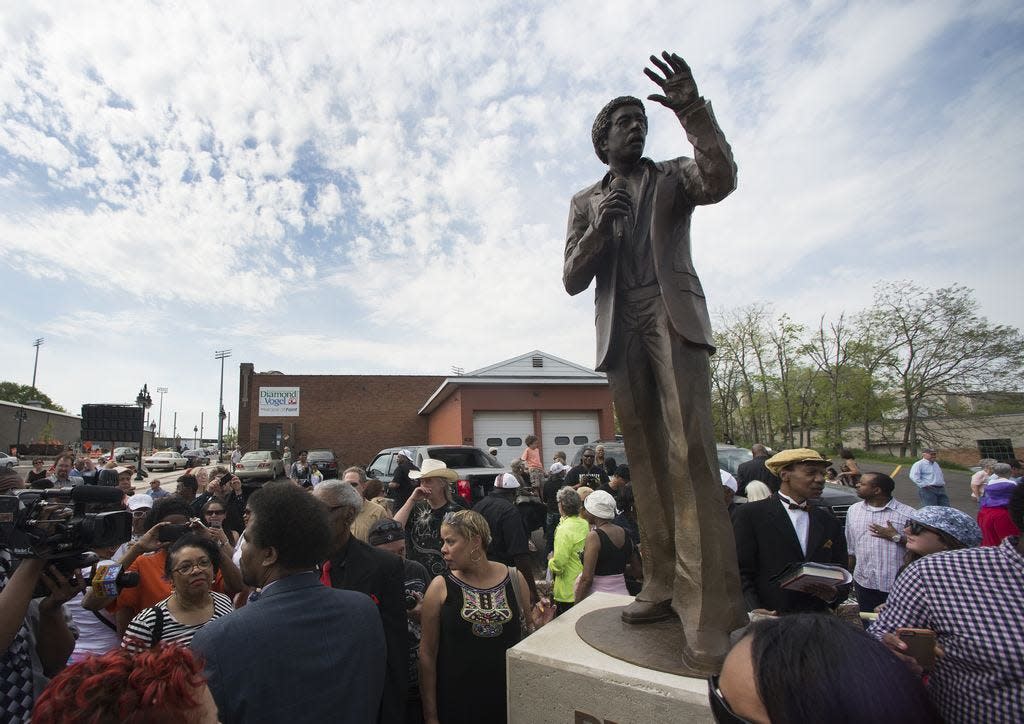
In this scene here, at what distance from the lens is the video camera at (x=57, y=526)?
1844 millimetres

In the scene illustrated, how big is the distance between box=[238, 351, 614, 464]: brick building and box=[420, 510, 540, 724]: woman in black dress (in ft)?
58.6

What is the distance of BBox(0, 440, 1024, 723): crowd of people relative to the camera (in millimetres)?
940

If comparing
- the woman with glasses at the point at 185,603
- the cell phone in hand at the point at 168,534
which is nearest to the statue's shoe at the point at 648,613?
the woman with glasses at the point at 185,603

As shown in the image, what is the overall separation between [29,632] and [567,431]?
65.7 feet

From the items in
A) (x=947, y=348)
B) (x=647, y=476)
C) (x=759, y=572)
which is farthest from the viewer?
(x=947, y=348)

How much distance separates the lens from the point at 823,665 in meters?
0.84

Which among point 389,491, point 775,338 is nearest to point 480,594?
point 389,491

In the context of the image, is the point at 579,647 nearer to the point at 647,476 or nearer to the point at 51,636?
the point at 647,476

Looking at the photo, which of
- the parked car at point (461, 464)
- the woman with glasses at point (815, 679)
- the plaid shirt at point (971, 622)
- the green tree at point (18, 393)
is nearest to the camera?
the woman with glasses at point (815, 679)

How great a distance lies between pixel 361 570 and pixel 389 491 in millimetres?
6473

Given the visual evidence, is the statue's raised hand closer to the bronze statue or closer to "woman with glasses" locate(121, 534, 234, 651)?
the bronze statue

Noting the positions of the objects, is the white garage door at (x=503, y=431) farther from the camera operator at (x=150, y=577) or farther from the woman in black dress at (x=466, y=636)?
the woman in black dress at (x=466, y=636)

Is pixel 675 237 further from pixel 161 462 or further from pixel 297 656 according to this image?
pixel 161 462

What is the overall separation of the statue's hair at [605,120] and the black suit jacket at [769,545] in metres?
2.24
